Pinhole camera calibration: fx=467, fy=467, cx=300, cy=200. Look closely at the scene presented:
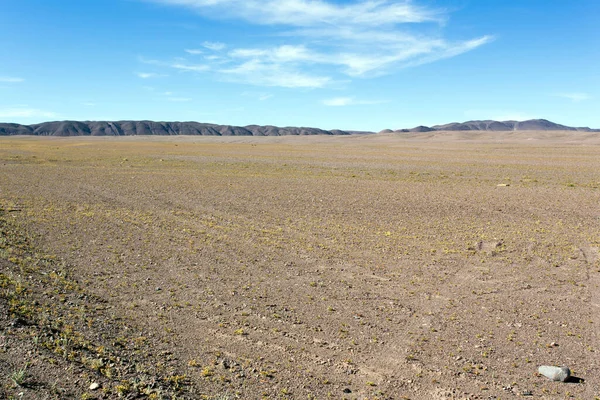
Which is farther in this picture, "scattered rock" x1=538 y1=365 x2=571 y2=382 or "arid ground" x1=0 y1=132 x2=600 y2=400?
"scattered rock" x1=538 y1=365 x2=571 y2=382

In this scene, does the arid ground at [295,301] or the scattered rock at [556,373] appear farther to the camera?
the scattered rock at [556,373]

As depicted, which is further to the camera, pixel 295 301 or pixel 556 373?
pixel 295 301

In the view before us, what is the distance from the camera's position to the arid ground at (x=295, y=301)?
5.38 metres

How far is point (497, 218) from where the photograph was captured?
15594 mm

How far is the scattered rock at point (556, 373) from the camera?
555cm

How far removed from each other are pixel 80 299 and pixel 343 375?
14.8ft

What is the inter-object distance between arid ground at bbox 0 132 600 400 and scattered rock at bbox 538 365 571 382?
0.10 m

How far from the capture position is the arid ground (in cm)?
538

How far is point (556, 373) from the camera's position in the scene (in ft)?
18.3

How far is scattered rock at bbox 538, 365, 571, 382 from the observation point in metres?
5.55

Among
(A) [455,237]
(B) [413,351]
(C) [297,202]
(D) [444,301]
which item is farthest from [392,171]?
(B) [413,351]

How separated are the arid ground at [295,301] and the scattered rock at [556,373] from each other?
0.10 metres

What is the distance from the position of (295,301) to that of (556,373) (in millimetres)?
3974

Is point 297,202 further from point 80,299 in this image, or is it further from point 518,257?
point 80,299
